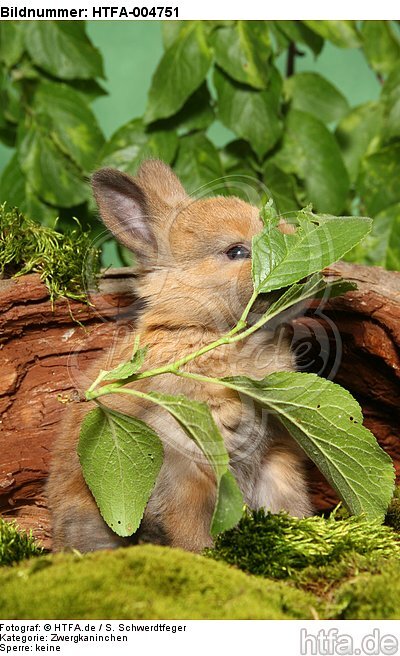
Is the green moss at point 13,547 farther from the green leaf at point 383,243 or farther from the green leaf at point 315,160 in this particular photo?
the green leaf at point 315,160

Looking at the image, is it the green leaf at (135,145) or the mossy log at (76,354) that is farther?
the green leaf at (135,145)

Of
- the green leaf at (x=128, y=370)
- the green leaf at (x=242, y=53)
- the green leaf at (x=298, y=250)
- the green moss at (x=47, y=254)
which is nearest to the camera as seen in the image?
the green leaf at (x=128, y=370)

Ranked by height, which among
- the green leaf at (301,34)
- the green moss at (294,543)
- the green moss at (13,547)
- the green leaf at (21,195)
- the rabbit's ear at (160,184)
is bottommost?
the green moss at (13,547)

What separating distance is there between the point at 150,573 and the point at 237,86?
89.3 inches

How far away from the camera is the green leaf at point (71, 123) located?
128 inches

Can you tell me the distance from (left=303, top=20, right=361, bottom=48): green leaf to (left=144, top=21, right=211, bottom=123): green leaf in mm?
481

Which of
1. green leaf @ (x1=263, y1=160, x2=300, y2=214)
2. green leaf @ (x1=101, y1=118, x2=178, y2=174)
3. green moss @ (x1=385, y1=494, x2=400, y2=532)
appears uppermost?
green leaf @ (x1=101, y1=118, x2=178, y2=174)

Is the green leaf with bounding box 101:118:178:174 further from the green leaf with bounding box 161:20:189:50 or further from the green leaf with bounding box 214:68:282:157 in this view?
the green leaf with bounding box 161:20:189:50

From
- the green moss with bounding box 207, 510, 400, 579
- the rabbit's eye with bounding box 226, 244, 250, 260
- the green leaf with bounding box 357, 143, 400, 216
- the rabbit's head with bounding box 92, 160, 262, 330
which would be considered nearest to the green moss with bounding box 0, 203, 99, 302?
the rabbit's head with bounding box 92, 160, 262, 330

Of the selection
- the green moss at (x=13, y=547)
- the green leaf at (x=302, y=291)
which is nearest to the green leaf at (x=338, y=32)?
the green leaf at (x=302, y=291)

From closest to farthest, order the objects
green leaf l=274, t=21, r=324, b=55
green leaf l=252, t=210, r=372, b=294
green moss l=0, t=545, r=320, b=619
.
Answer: green moss l=0, t=545, r=320, b=619
green leaf l=252, t=210, r=372, b=294
green leaf l=274, t=21, r=324, b=55

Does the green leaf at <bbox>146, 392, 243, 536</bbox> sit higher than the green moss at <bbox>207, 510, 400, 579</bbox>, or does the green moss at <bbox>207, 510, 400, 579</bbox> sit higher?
the green leaf at <bbox>146, 392, 243, 536</bbox>

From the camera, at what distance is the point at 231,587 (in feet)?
4.55

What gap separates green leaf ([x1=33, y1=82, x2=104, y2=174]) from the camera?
10.7ft
